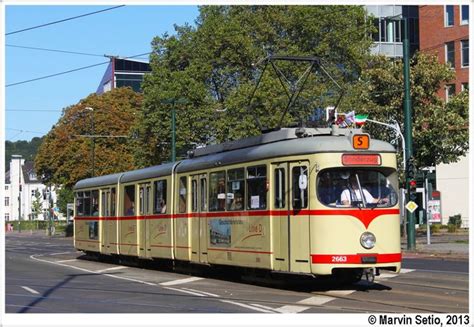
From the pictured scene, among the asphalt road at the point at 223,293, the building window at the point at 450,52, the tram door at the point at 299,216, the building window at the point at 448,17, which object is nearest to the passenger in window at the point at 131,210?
the asphalt road at the point at 223,293

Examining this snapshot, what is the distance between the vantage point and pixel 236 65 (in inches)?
1918

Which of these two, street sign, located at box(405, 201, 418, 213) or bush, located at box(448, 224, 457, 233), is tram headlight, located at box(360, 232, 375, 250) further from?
bush, located at box(448, 224, 457, 233)

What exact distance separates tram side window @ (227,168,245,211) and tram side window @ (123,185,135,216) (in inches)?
279

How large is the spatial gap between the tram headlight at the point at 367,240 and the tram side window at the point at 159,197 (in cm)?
810

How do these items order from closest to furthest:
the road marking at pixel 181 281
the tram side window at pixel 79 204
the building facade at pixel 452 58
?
the road marking at pixel 181 281
the tram side window at pixel 79 204
the building facade at pixel 452 58

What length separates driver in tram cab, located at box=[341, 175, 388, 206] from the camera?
16.0m

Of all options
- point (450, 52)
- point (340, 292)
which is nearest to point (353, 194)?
point (340, 292)

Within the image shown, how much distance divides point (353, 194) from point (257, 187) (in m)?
2.31

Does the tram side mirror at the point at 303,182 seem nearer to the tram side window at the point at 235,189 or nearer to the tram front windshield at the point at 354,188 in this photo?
the tram front windshield at the point at 354,188

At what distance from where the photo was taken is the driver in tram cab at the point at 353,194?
52.3 feet

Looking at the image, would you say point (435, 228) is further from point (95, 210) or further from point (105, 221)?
point (105, 221)

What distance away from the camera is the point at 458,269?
74.0 feet

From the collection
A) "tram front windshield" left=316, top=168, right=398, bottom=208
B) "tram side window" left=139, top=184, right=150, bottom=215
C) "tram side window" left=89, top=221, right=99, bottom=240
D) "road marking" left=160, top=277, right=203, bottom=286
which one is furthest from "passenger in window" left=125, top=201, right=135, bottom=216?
"tram front windshield" left=316, top=168, right=398, bottom=208

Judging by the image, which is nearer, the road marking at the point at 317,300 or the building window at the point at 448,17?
the road marking at the point at 317,300
